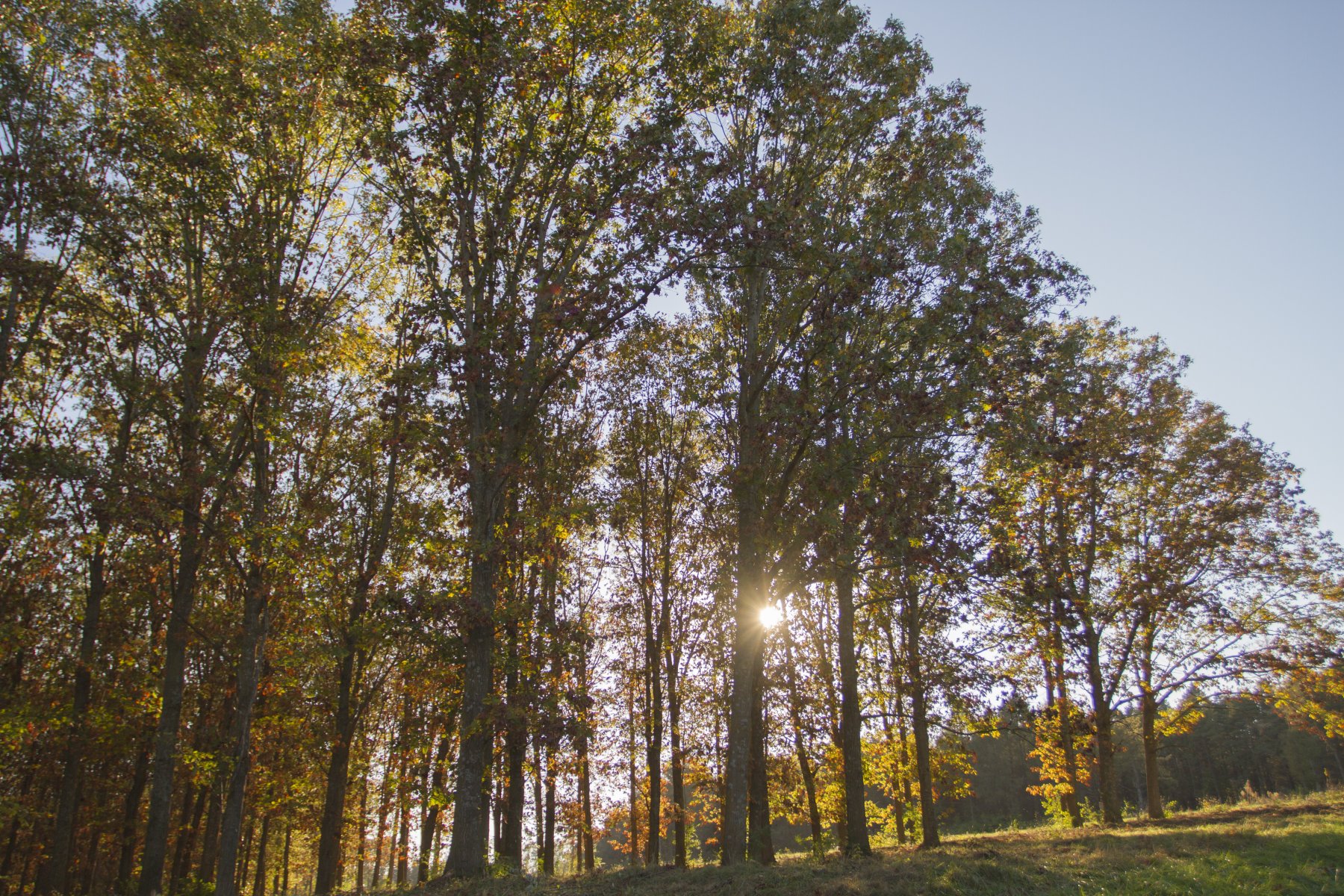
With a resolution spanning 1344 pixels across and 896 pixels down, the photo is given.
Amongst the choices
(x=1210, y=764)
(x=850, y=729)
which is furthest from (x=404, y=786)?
(x=1210, y=764)

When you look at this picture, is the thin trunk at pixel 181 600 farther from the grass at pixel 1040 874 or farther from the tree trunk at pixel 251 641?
the grass at pixel 1040 874

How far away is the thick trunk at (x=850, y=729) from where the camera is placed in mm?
17453

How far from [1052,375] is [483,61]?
1279 cm

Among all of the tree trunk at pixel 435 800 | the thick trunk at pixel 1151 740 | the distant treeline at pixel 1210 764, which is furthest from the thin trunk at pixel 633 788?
the distant treeline at pixel 1210 764

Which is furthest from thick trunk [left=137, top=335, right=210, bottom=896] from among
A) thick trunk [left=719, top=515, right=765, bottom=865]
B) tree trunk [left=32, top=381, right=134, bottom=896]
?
thick trunk [left=719, top=515, right=765, bottom=865]

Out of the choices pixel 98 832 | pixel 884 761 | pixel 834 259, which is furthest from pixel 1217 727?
pixel 98 832

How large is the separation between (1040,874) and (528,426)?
38.7 feet

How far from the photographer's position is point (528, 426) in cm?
1425

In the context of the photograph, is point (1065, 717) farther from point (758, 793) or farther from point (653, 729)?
point (653, 729)

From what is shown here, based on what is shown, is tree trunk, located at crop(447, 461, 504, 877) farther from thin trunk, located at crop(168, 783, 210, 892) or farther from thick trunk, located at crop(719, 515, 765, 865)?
thin trunk, located at crop(168, 783, 210, 892)

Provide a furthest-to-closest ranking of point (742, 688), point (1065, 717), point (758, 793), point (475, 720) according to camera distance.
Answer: point (1065, 717) < point (758, 793) < point (742, 688) < point (475, 720)

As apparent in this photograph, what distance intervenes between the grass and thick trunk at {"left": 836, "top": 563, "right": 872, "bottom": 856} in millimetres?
2264

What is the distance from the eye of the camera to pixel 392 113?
14086mm

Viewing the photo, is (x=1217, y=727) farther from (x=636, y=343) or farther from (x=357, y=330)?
(x=357, y=330)
